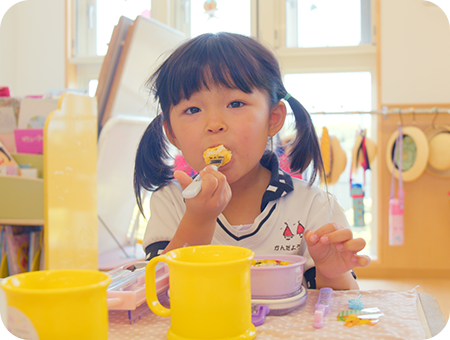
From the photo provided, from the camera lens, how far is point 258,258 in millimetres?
590

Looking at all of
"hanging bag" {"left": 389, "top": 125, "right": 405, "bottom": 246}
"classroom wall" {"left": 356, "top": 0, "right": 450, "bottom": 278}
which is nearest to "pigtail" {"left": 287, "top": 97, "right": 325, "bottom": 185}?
"hanging bag" {"left": 389, "top": 125, "right": 405, "bottom": 246}

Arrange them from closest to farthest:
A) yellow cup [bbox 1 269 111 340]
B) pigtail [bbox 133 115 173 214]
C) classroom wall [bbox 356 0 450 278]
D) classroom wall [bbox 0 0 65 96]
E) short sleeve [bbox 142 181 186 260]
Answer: yellow cup [bbox 1 269 111 340] < short sleeve [bbox 142 181 186 260] < pigtail [bbox 133 115 173 214] < classroom wall [bbox 356 0 450 278] < classroom wall [bbox 0 0 65 96]

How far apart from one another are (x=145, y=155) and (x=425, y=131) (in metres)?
1.70

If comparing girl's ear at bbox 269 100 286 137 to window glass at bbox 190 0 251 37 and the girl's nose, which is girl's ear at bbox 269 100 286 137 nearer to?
the girl's nose

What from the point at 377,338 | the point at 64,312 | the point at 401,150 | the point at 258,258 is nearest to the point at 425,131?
the point at 401,150

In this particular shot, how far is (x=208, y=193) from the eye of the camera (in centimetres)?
60

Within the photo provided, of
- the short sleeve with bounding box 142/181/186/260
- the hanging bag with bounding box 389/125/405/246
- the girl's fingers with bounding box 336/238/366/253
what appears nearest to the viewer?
the girl's fingers with bounding box 336/238/366/253

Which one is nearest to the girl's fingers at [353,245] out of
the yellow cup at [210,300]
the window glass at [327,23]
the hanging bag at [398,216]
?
the yellow cup at [210,300]

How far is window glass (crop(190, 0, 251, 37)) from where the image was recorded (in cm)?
243

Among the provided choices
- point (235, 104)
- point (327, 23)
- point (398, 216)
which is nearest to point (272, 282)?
point (235, 104)

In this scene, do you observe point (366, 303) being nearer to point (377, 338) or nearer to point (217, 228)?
point (377, 338)

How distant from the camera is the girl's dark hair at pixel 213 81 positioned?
2.50 feet

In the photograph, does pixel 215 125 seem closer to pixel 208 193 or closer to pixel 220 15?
pixel 208 193

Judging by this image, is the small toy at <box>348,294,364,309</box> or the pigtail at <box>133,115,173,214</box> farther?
the pigtail at <box>133,115,173,214</box>
